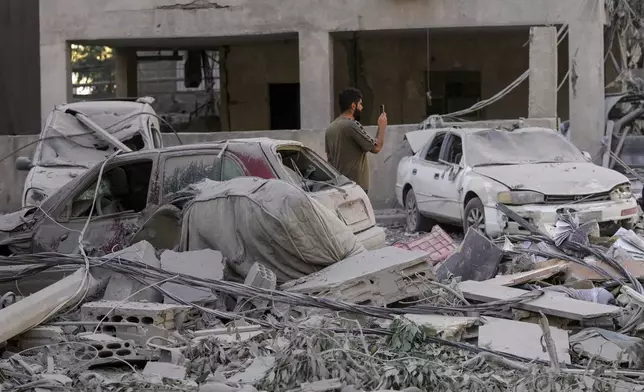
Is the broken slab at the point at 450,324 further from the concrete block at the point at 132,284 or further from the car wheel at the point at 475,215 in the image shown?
the car wheel at the point at 475,215

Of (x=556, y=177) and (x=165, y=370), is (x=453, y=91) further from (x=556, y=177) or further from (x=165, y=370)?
(x=165, y=370)

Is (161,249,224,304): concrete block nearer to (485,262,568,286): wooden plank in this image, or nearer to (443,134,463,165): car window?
(485,262,568,286): wooden plank

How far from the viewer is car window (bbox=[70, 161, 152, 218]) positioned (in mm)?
9062

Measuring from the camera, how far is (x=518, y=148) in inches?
492

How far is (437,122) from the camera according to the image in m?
15.4

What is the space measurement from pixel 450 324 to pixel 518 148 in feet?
20.8

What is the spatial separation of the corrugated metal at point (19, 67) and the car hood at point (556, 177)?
32.2ft

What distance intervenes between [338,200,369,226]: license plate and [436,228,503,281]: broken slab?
852mm

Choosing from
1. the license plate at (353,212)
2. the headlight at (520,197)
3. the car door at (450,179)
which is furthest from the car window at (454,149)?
the license plate at (353,212)

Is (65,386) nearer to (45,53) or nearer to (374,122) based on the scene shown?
(45,53)

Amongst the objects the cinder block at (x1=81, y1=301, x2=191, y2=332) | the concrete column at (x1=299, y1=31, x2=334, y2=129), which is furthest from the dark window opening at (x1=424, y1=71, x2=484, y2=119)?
the cinder block at (x1=81, y1=301, x2=191, y2=332)

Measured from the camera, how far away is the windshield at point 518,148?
40.2ft

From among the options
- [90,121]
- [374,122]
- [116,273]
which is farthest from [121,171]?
[374,122]

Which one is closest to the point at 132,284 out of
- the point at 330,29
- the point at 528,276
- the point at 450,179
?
the point at 528,276
